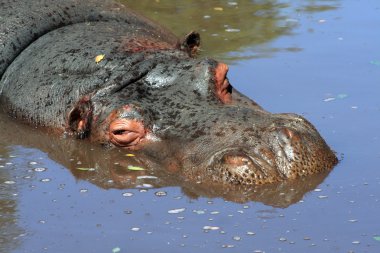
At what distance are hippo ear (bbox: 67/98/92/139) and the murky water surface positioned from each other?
112 millimetres

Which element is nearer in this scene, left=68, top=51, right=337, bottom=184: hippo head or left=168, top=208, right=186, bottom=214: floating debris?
left=168, top=208, right=186, bottom=214: floating debris

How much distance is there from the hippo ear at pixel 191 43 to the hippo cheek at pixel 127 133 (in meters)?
1.81

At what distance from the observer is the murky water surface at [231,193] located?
7027 millimetres

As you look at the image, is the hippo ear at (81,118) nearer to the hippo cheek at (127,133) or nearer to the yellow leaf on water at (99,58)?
the hippo cheek at (127,133)

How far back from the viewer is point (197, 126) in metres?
8.33

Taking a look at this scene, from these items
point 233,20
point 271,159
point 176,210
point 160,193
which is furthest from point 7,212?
point 233,20

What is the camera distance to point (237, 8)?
48.2ft

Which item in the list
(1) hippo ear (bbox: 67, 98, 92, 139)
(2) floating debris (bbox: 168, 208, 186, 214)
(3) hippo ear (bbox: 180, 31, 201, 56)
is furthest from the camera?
(3) hippo ear (bbox: 180, 31, 201, 56)

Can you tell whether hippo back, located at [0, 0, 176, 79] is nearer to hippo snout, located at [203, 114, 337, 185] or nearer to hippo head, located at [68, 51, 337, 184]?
hippo head, located at [68, 51, 337, 184]

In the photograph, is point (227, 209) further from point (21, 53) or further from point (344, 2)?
point (344, 2)

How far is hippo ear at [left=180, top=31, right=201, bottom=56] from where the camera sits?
34.0 feet

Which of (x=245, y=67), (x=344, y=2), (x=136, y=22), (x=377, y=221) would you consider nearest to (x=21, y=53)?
(x=136, y=22)

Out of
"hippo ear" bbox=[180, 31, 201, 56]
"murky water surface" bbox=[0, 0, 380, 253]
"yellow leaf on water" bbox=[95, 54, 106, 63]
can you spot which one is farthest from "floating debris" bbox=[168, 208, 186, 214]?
"hippo ear" bbox=[180, 31, 201, 56]

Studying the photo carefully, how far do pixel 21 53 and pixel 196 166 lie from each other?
301 centimetres
